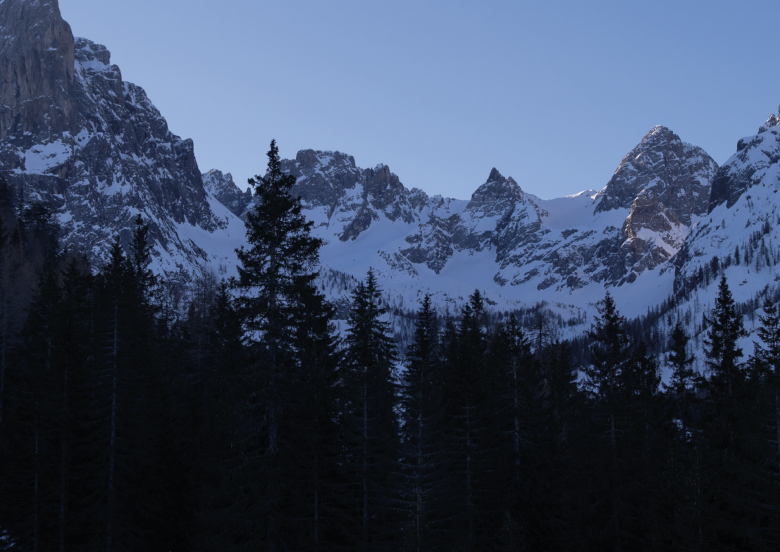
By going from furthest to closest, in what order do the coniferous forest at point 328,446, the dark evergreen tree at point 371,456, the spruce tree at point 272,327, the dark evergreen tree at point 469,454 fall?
the dark evergreen tree at point 469,454, the dark evergreen tree at point 371,456, the coniferous forest at point 328,446, the spruce tree at point 272,327

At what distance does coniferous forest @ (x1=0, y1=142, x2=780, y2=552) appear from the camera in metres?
23.6

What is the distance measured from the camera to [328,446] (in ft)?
90.2

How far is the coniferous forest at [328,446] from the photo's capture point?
23641 mm

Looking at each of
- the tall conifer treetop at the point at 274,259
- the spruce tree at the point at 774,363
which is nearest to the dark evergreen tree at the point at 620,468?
the spruce tree at the point at 774,363

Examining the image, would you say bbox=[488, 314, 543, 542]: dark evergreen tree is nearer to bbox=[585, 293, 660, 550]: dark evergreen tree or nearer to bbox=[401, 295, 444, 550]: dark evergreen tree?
bbox=[585, 293, 660, 550]: dark evergreen tree

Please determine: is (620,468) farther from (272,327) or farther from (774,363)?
(272,327)

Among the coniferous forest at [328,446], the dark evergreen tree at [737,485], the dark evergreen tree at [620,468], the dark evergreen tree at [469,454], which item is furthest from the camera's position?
the dark evergreen tree at [620,468]

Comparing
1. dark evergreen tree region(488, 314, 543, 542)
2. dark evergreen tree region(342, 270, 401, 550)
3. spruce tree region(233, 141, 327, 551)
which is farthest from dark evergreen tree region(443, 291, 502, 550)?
spruce tree region(233, 141, 327, 551)

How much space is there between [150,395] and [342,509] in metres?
13.4

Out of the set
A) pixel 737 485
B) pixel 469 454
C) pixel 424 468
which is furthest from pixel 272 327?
pixel 737 485

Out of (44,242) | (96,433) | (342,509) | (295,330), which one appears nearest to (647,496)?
(342,509)

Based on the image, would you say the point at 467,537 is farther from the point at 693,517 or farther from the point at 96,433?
the point at 96,433

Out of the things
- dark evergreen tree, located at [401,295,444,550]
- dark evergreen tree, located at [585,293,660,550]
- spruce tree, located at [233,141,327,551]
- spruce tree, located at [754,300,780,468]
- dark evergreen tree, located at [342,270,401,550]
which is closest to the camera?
spruce tree, located at [233,141,327,551]

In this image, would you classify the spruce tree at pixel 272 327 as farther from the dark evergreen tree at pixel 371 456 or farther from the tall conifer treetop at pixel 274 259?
the dark evergreen tree at pixel 371 456
